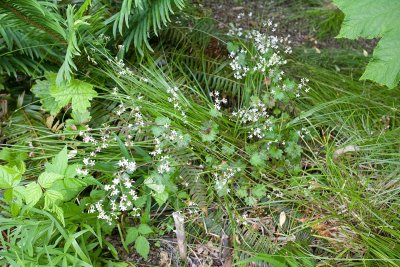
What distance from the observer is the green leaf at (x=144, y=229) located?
1930 mm

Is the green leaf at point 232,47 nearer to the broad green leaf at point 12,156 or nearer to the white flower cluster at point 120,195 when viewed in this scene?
the white flower cluster at point 120,195

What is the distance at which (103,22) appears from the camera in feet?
7.11

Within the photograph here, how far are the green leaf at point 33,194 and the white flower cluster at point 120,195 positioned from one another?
10.2 inches

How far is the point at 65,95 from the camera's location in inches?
84.0

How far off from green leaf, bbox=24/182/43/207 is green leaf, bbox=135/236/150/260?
0.48 metres

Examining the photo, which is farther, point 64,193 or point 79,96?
point 79,96

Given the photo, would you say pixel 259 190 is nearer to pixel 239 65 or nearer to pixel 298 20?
pixel 239 65

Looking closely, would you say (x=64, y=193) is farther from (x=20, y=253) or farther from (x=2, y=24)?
(x=2, y=24)

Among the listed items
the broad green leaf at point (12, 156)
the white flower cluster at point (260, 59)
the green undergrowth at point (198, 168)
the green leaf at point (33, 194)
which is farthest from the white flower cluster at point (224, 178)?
the broad green leaf at point (12, 156)

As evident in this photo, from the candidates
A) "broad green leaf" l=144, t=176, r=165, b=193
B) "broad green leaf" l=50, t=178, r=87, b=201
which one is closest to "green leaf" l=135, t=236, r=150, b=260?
"broad green leaf" l=144, t=176, r=165, b=193

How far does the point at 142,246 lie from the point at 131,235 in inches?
2.9

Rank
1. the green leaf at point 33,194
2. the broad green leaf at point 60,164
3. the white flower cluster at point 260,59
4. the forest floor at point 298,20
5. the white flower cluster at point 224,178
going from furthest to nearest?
1. the forest floor at point 298,20
2. the white flower cluster at point 260,59
3. the white flower cluster at point 224,178
4. the broad green leaf at point 60,164
5. the green leaf at point 33,194

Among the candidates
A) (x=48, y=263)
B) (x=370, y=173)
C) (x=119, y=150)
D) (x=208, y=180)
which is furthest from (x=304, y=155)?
(x=48, y=263)

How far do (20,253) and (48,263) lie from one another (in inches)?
4.5
